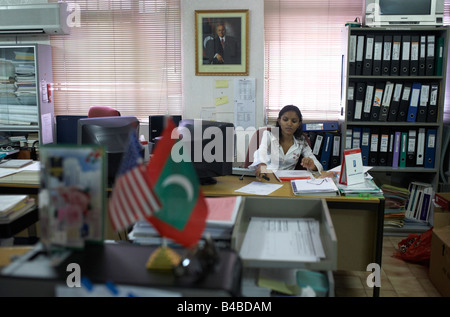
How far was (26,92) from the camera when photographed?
429 centimetres

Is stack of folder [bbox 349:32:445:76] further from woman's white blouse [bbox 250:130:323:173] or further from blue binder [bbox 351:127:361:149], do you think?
woman's white blouse [bbox 250:130:323:173]

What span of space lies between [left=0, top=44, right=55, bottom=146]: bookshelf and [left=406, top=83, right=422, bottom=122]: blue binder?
3.38 meters

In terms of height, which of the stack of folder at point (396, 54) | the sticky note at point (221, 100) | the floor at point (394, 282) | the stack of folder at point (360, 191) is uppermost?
the stack of folder at point (396, 54)

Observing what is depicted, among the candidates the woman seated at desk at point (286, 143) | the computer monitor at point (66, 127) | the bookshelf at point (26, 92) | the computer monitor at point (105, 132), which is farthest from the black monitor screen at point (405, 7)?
the bookshelf at point (26, 92)

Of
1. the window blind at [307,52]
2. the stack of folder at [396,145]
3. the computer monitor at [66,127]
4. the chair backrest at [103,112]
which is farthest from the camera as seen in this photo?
the computer monitor at [66,127]

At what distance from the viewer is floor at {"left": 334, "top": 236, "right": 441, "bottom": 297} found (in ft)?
9.04

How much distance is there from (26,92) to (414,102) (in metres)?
3.59

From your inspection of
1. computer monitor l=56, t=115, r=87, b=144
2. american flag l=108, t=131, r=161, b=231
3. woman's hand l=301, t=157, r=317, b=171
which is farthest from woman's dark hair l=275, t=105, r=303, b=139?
american flag l=108, t=131, r=161, b=231

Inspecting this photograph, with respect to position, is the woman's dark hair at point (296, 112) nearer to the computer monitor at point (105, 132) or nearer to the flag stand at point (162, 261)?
the computer monitor at point (105, 132)

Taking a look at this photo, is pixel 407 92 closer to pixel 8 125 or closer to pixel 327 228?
pixel 327 228

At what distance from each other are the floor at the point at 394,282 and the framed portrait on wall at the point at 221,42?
6.94ft

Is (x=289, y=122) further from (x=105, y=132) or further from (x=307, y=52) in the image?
(x=105, y=132)

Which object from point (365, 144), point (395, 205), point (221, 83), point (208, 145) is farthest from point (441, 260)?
point (221, 83)

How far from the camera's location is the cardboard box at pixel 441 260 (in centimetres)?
270
